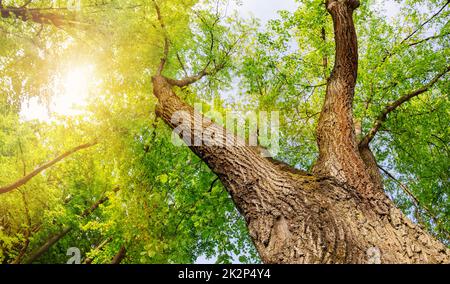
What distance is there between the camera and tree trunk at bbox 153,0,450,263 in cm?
305

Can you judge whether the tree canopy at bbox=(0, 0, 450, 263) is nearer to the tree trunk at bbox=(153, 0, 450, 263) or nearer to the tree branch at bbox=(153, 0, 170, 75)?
the tree branch at bbox=(153, 0, 170, 75)

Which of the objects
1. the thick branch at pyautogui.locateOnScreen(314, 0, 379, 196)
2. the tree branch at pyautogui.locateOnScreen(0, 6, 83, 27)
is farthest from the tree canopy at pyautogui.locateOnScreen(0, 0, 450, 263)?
the thick branch at pyautogui.locateOnScreen(314, 0, 379, 196)

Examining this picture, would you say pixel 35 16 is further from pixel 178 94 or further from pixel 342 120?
pixel 342 120

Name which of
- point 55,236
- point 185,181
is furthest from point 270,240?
point 55,236

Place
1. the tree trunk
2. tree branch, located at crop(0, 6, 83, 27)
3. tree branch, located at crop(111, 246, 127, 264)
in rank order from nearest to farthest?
the tree trunk
tree branch, located at crop(0, 6, 83, 27)
tree branch, located at crop(111, 246, 127, 264)
